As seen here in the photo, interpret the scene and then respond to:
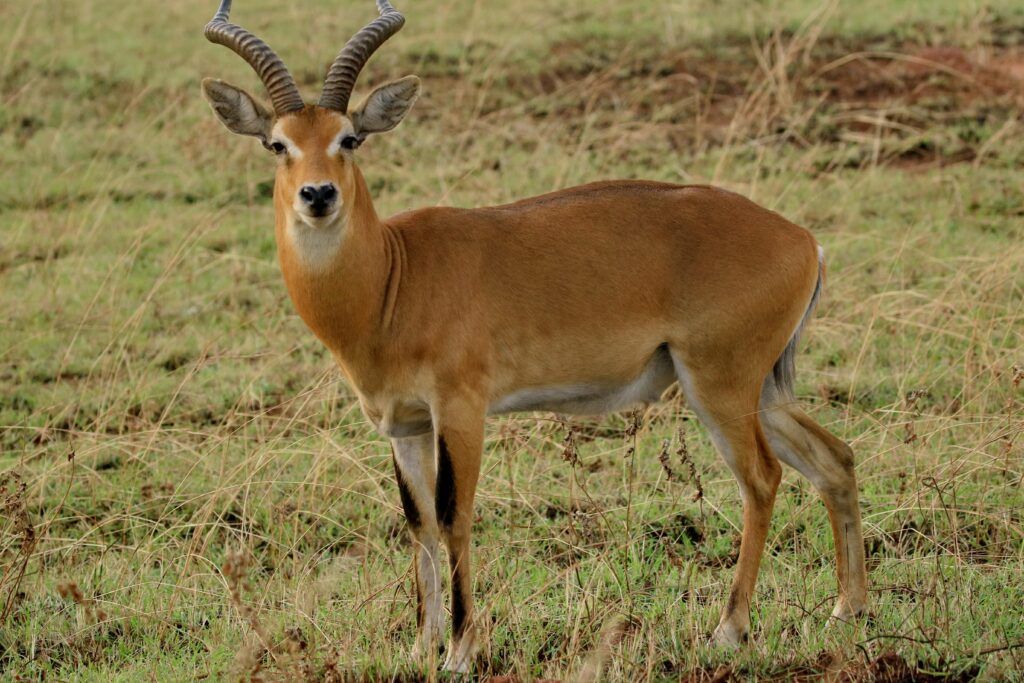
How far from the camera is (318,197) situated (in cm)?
493

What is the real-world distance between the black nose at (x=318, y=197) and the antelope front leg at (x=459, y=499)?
81cm

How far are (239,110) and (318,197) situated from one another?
0.76 metres

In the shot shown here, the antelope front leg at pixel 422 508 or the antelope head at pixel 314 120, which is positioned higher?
the antelope head at pixel 314 120

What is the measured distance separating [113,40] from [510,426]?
922 cm

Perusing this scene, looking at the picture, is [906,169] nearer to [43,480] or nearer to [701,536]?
[701,536]

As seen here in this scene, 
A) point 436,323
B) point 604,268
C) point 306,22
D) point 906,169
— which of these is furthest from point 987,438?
point 306,22

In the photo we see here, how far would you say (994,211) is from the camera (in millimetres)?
10094

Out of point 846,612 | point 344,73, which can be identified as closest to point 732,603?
point 846,612

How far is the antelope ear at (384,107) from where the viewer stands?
546cm

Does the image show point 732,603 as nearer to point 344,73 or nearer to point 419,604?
point 419,604

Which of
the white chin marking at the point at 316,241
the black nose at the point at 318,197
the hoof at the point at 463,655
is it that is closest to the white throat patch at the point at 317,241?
the white chin marking at the point at 316,241

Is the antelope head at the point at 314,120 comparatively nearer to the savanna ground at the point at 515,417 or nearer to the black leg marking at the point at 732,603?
the savanna ground at the point at 515,417

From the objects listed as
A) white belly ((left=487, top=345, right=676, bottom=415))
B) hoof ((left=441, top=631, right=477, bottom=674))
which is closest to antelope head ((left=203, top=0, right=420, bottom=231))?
white belly ((left=487, top=345, right=676, bottom=415))

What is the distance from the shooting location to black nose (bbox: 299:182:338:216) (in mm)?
4922
